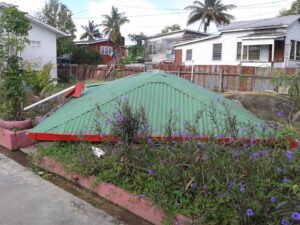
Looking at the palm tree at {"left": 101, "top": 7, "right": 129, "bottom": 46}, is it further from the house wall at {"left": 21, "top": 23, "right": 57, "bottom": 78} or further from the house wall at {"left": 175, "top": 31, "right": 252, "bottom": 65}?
the house wall at {"left": 21, "top": 23, "right": 57, "bottom": 78}

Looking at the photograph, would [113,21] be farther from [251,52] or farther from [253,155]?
[253,155]

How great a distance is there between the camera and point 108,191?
12.5 ft

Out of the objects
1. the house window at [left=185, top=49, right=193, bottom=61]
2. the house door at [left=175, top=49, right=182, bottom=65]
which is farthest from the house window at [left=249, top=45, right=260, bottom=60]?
the house door at [left=175, top=49, right=182, bottom=65]

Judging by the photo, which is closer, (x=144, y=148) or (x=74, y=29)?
(x=144, y=148)

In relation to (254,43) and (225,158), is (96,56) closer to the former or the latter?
(254,43)

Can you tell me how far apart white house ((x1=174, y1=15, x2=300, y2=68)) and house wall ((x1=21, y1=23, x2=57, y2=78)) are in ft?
45.3

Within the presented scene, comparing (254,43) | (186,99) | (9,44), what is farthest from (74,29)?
(186,99)

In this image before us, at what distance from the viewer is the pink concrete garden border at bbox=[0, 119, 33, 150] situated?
6016 mm

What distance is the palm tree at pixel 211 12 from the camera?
47375 millimetres

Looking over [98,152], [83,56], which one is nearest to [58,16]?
[83,56]

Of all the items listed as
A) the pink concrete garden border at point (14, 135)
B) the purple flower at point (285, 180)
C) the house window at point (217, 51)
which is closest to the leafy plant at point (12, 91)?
the pink concrete garden border at point (14, 135)

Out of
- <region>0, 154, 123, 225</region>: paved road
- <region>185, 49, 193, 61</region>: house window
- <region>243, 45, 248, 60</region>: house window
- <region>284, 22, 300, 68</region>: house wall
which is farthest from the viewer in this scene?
<region>185, 49, 193, 61</region>: house window

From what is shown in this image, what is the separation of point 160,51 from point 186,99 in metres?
36.3

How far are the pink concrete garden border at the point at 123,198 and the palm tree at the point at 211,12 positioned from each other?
46.4m
